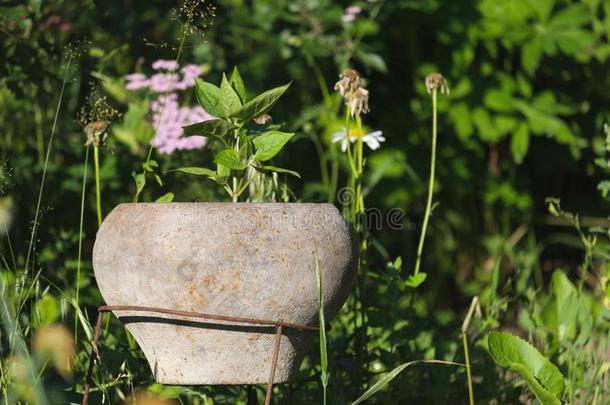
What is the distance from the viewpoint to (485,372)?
2346mm

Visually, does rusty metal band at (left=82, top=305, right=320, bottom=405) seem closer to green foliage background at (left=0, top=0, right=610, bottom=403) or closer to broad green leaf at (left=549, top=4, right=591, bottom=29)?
green foliage background at (left=0, top=0, right=610, bottom=403)

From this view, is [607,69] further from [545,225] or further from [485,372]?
[485,372]

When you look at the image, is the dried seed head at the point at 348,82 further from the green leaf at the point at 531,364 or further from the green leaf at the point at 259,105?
the green leaf at the point at 531,364

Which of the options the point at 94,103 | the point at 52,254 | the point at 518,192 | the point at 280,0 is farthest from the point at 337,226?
the point at 518,192

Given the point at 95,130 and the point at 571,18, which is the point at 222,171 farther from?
the point at 571,18

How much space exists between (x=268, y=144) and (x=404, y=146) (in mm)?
2202

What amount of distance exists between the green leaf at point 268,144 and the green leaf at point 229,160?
1.6 inches

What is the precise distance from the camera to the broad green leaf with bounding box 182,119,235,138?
1.63m

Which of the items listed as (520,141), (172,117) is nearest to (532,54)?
(520,141)

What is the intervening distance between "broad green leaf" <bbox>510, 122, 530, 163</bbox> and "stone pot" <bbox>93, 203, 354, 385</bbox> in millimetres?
2084

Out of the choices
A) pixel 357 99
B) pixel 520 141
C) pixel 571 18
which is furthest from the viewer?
pixel 520 141

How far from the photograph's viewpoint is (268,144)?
1.70m

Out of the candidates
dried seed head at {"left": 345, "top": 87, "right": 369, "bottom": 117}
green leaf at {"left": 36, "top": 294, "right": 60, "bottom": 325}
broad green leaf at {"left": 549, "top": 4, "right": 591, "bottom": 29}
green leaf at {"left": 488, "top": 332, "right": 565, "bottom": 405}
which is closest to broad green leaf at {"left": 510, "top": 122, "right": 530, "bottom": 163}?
broad green leaf at {"left": 549, "top": 4, "right": 591, "bottom": 29}

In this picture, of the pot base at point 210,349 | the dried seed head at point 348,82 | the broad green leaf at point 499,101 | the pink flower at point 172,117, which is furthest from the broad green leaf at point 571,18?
the pot base at point 210,349
